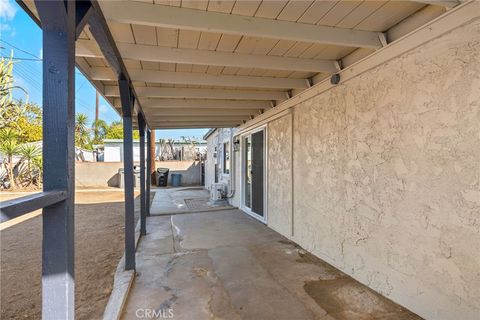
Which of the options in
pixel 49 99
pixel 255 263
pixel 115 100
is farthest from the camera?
pixel 115 100

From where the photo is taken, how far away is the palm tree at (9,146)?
1168 centimetres

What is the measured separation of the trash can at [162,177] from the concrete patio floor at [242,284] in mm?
10552

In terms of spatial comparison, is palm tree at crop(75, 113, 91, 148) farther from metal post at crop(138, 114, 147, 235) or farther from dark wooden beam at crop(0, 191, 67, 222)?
dark wooden beam at crop(0, 191, 67, 222)

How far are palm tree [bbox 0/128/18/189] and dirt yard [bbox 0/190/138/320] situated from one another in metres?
6.82

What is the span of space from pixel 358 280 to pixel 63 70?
3356mm

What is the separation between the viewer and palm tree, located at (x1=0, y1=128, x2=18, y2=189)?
11.7m

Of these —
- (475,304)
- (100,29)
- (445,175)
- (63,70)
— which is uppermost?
(100,29)

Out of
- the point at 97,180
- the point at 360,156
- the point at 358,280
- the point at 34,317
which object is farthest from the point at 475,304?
the point at 97,180

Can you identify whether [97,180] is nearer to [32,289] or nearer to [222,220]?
[222,220]

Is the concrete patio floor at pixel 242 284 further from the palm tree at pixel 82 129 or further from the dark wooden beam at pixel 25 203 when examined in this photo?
the palm tree at pixel 82 129

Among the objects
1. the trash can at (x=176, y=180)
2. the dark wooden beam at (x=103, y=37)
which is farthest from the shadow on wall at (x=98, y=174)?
the dark wooden beam at (x=103, y=37)

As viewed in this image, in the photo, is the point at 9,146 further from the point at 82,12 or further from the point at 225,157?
the point at 82,12

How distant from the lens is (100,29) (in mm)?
2025

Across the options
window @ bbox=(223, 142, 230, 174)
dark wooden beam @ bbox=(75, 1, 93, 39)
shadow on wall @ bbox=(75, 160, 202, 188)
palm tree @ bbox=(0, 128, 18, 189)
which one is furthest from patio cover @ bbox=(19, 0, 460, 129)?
shadow on wall @ bbox=(75, 160, 202, 188)
